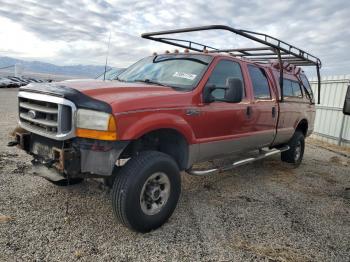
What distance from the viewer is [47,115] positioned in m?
3.28

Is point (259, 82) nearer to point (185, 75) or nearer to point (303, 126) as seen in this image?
point (185, 75)

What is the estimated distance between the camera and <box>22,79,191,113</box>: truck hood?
10.1 ft

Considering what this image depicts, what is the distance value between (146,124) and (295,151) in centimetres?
458

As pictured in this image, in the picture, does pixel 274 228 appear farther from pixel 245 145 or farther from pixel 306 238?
pixel 245 145

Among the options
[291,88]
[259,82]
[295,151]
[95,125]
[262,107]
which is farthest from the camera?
[295,151]

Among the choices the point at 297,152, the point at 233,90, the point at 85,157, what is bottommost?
the point at 297,152

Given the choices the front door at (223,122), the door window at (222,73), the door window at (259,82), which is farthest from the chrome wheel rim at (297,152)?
the door window at (222,73)

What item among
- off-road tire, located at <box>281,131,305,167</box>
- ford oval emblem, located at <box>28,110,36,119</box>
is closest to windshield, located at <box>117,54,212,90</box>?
ford oval emblem, located at <box>28,110,36,119</box>

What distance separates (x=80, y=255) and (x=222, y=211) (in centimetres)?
189

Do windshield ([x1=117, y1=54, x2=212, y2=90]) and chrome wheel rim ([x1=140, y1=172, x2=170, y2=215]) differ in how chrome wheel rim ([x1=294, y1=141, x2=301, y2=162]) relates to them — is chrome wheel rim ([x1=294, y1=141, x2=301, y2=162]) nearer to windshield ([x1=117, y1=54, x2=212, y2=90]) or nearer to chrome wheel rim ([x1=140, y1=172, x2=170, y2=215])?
windshield ([x1=117, y1=54, x2=212, y2=90])

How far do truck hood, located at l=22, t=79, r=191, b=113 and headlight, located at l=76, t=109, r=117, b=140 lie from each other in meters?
0.12

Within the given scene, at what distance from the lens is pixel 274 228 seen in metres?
3.72

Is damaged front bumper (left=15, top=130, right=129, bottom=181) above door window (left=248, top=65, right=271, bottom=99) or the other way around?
the other way around

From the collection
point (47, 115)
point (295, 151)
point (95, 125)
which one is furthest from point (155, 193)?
point (295, 151)
